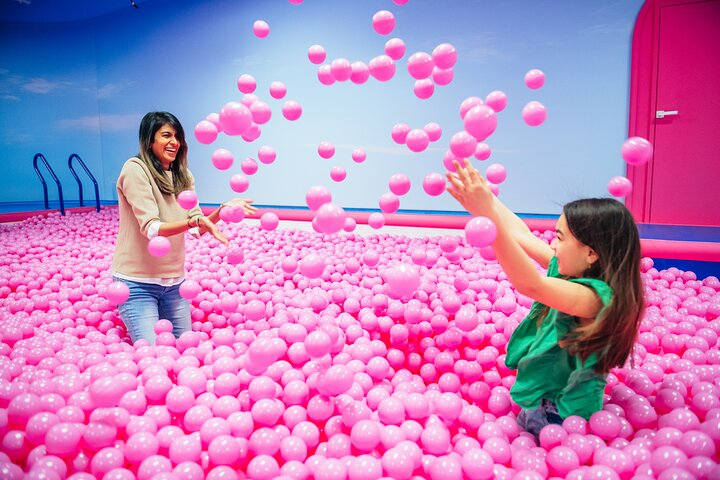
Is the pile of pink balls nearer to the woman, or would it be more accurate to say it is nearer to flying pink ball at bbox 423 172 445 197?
the woman

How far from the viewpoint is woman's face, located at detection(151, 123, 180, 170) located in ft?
5.27

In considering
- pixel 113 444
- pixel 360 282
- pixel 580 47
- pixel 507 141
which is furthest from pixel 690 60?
pixel 113 444

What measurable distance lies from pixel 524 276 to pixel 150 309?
132 cm

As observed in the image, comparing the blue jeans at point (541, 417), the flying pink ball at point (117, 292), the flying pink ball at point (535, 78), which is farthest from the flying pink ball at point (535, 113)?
the flying pink ball at point (117, 292)

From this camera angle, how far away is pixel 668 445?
2.97ft

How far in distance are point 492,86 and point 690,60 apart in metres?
1.56

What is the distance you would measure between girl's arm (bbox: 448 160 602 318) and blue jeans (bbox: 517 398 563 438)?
0.95ft

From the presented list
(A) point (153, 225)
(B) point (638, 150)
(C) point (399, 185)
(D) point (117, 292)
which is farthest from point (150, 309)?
(B) point (638, 150)

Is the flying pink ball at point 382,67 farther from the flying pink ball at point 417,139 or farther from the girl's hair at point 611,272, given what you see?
the girl's hair at point 611,272

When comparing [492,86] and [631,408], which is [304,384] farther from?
[492,86]

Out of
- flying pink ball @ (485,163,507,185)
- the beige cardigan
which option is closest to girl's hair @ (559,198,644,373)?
flying pink ball @ (485,163,507,185)

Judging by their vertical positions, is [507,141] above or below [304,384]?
above

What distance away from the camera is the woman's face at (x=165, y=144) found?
5.27 feet

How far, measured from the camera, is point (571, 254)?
948 millimetres
